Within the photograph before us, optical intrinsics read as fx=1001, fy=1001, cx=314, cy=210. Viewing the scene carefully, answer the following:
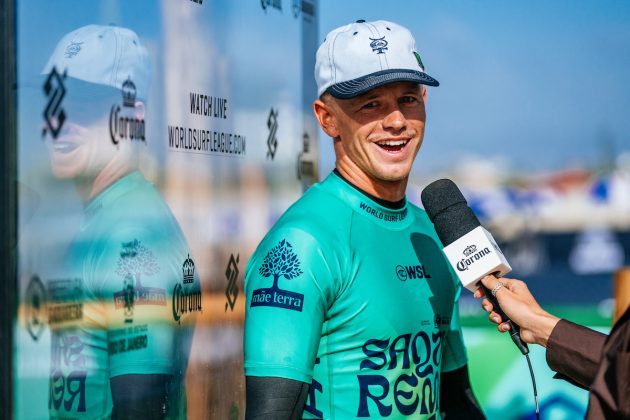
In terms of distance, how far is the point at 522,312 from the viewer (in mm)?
1971

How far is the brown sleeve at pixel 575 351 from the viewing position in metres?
1.87

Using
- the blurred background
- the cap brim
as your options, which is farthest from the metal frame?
the blurred background

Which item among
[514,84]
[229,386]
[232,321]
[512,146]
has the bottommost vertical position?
[229,386]

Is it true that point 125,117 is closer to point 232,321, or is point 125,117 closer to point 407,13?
point 232,321

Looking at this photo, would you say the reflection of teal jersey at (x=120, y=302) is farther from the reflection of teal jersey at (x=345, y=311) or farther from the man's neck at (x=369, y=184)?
the man's neck at (x=369, y=184)

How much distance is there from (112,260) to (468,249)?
0.71 m

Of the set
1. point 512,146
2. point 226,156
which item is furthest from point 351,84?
point 512,146

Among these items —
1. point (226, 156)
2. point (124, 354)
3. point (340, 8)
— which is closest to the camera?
point (124, 354)

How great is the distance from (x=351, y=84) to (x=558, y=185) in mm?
2086

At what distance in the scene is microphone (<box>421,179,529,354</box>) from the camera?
201 centimetres

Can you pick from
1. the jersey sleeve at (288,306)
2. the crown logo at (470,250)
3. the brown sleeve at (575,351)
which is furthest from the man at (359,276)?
the brown sleeve at (575,351)

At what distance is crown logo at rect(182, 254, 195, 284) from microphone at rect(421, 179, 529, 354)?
0.55 m

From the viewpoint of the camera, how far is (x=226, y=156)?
7.93 ft

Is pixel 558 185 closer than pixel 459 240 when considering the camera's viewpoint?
No
